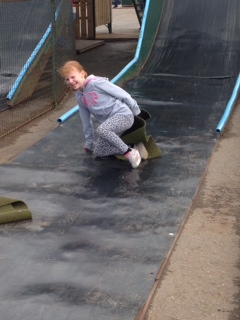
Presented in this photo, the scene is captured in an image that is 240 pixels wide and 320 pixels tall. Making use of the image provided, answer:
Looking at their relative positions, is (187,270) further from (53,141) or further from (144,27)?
(144,27)

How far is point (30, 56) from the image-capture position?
9742 millimetres

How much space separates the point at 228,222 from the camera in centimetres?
489

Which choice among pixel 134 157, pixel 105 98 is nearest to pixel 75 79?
pixel 105 98

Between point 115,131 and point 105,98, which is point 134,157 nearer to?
point 115,131

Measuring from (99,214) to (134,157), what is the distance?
1.25m

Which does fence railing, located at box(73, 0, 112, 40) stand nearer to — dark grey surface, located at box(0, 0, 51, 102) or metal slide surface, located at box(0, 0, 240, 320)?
dark grey surface, located at box(0, 0, 51, 102)

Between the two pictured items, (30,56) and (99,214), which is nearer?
(99,214)

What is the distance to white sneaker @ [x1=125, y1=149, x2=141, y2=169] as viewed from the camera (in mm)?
5953

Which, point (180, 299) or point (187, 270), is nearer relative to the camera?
point (180, 299)

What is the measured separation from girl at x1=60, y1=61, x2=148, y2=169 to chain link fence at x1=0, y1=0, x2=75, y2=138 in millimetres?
2342

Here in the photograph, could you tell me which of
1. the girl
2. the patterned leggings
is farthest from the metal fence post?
the patterned leggings

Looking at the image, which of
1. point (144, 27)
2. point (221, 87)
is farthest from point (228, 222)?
point (144, 27)

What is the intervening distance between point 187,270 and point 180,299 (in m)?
0.38

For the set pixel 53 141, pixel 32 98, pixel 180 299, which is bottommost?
pixel 32 98
